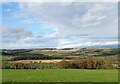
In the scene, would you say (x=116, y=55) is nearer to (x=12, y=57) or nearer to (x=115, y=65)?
(x=115, y=65)

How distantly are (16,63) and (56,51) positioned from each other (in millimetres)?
6078

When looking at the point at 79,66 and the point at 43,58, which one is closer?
the point at 79,66

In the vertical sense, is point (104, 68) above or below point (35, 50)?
below

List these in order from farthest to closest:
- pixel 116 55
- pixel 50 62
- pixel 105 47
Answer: pixel 105 47 < pixel 116 55 < pixel 50 62

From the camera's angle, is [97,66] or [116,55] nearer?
[97,66]

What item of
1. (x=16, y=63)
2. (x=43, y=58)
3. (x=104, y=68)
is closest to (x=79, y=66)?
(x=104, y=68)

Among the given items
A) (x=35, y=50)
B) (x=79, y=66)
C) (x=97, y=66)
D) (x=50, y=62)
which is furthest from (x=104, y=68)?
(x=35, y=50)

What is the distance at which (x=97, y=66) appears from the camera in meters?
23.6

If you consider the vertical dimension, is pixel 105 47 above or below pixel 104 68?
above

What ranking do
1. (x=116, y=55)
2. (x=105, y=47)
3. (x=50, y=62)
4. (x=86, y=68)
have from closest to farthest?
(x=86, y=68) < (x=50, y=62) < (x=116, y=55) < (x=105, y=47)

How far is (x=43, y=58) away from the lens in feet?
82.9

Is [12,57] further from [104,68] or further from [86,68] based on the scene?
[104,68]

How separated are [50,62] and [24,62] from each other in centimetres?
261

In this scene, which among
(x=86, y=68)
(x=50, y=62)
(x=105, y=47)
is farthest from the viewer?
(x=105, y=47)
